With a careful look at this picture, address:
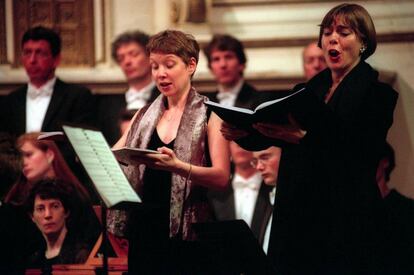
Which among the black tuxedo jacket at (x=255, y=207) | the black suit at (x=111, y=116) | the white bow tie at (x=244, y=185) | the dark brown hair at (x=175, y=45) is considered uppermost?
the dark brown hair at (x=175, y=45)

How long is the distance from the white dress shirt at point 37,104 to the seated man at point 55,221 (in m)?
1.01

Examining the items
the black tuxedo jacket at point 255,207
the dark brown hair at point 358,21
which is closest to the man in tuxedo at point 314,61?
the black tuxedo jacket at point 255,207

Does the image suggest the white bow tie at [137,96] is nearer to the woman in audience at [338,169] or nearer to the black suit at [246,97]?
the black suit at [246,97]

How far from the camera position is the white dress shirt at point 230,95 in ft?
21.7

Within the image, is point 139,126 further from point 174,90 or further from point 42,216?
point 42,216

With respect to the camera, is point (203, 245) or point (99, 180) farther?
point (203, 245)

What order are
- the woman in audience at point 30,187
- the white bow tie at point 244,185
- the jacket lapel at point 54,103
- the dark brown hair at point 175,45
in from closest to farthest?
the dark brown hair at point 175,45
the woman in audience at point 30,187
the white bow tie at point 244,185
the jacket lapel at point 54,103

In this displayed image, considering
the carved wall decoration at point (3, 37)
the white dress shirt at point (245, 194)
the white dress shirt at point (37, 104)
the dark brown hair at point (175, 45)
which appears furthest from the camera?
the carved wall decoration at point (3, 37)

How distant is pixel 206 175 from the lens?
4191mm

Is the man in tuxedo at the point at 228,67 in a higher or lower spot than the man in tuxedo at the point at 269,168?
higher

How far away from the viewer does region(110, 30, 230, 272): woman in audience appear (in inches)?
167

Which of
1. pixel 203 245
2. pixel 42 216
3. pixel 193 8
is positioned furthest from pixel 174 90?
pixel 193 8

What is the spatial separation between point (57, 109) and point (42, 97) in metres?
0.23

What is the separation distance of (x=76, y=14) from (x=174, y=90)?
387 centimetres
